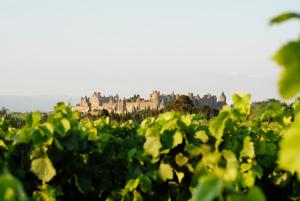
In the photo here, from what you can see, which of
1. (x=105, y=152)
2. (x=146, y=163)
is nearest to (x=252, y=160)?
(x=146, y=163)

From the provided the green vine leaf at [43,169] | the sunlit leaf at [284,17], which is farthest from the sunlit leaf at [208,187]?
the green vine leaf at [43,169]

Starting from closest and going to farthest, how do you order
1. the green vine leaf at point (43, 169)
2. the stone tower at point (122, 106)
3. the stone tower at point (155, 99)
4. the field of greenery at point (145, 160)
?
the green vine leaf at point (43, 169) → the field of greenery at point (145, 160) → the stone tower at point (155, 99) → the stone tower at point (122, 106)

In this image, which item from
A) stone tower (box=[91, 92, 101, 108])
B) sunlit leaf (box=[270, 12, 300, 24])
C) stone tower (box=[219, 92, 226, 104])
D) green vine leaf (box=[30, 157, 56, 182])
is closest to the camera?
sunlit leaf (box=[270, 12, 300, 24])

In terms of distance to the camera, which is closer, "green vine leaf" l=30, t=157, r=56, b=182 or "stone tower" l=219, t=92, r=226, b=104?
"green vine leaf" l=30, t=157, r=56, b=182

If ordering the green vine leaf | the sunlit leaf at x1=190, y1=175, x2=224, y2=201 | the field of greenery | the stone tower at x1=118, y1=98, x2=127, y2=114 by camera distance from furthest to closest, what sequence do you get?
the stone tower at x1=118, y1=98, x2=127, y2=114 < the field of greenery < the green vine leaf < the sunlit leaf at x1=190, y1=175, x2=224, y2=201

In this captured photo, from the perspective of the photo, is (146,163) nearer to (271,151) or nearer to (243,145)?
(243,145)

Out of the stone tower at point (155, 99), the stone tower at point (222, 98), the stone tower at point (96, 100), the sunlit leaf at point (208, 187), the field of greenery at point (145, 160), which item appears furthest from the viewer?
the stone tower at point (96, 100)

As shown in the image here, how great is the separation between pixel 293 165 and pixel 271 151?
401 cm

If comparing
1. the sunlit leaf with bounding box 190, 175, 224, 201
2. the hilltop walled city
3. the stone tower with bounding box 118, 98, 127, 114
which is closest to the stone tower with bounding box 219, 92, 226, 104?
the hilltop walled city

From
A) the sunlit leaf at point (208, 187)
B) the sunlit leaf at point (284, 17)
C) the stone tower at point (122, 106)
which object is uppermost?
the sunlit leaf at point (284, 17)

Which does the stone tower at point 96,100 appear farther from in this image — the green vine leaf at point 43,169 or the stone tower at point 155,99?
the green vine leaf at point 43,169

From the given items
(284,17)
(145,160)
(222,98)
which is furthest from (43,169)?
(222,98)

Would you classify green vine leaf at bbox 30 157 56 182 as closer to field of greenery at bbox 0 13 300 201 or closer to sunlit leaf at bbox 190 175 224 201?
field of greenery at bbox 0 13 300 201

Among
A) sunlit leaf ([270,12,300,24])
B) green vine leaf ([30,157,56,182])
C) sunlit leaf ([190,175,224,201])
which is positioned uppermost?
sunlit leaf ([270,12,300,24])
